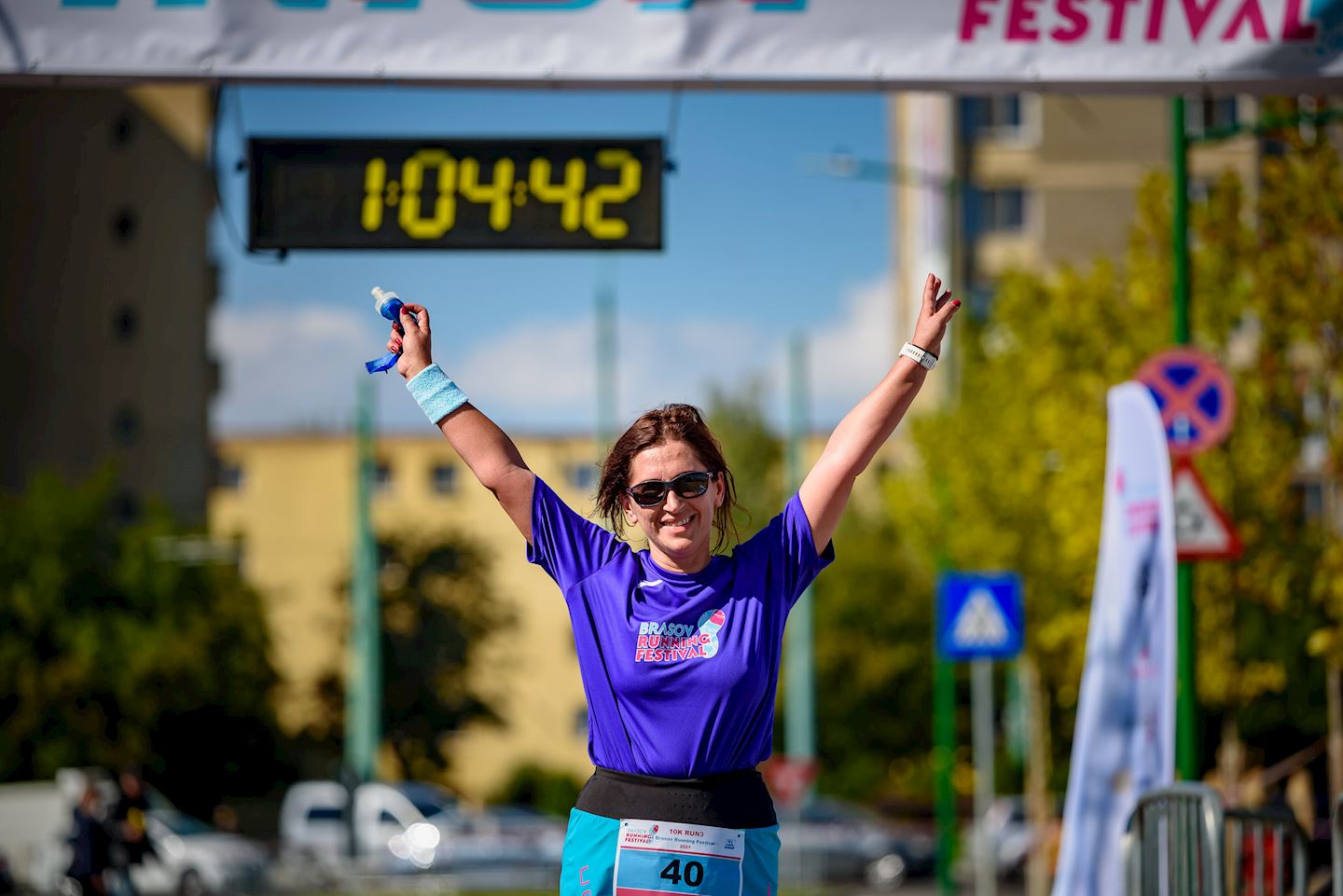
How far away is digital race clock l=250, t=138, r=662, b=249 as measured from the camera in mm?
7762

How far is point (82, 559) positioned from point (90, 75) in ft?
127

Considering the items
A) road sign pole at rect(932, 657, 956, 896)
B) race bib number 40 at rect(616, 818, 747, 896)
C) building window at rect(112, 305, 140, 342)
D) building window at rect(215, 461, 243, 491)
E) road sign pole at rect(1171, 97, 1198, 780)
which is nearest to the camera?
race bib number 40 at rect(616, 818, 747, 896)

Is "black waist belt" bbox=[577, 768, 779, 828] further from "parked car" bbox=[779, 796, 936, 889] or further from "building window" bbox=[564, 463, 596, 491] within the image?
"building window" bbox=[564, 463, 596, 491]

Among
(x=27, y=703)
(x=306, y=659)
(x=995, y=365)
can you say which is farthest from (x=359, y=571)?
(x=306, y=659)

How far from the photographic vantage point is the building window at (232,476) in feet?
243

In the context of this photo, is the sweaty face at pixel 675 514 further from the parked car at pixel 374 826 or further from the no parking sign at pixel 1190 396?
the parked car at pixel 374 826

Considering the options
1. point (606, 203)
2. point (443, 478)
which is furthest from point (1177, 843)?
point (443, 478)

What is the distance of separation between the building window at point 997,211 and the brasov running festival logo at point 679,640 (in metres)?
56.5

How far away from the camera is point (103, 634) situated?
1711 inches

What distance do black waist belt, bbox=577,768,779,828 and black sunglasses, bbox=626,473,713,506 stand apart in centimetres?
64

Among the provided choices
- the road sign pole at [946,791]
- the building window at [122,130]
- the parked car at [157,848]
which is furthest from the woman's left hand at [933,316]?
the building window at [122,130]

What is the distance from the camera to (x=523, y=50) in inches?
306

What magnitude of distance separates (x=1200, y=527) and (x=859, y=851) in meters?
26.7

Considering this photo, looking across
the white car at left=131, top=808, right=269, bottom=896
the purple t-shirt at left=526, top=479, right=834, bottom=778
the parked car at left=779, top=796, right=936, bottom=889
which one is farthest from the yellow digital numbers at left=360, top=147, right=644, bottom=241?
the parked car at left=779, top=796, right=936, bottom=889
